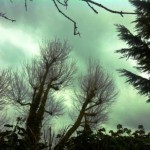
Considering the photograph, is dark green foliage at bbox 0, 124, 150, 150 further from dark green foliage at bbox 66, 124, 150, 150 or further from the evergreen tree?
the evergreen tree

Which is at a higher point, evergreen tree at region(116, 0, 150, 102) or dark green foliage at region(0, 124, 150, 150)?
evergreen tree at region(116, 0, 150, 102)

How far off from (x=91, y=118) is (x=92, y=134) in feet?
73.3

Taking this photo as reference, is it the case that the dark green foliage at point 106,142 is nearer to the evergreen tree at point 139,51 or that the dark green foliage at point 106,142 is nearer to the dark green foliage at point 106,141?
the dark green foliage at point 106,141

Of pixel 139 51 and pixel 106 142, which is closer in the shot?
pixel 106 142

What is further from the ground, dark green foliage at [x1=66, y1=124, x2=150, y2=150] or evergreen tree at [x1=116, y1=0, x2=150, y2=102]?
evergreen tree at [x1=116, y1=0, x2=150, y2=102]

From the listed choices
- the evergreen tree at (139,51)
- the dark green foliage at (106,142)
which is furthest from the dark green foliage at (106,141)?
the evergreen tree at (139,51)

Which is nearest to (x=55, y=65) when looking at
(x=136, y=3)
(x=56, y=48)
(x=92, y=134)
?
(x=56, y=48)

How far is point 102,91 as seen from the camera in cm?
2605

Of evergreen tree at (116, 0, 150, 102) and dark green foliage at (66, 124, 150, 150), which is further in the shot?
evergreen tree at (116, 0, 150, 102)

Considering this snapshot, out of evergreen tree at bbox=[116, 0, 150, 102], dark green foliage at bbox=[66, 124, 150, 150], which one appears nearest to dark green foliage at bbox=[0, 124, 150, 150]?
dark green foliage at bbox=[66, 124, 150, 150]

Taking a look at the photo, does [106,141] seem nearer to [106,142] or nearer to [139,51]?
[106,142]

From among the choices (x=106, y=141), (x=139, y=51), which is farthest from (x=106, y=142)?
(x=139, y=51)

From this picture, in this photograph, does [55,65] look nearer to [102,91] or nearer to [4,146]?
[102,91]

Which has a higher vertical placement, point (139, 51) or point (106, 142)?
point (139, 51)
